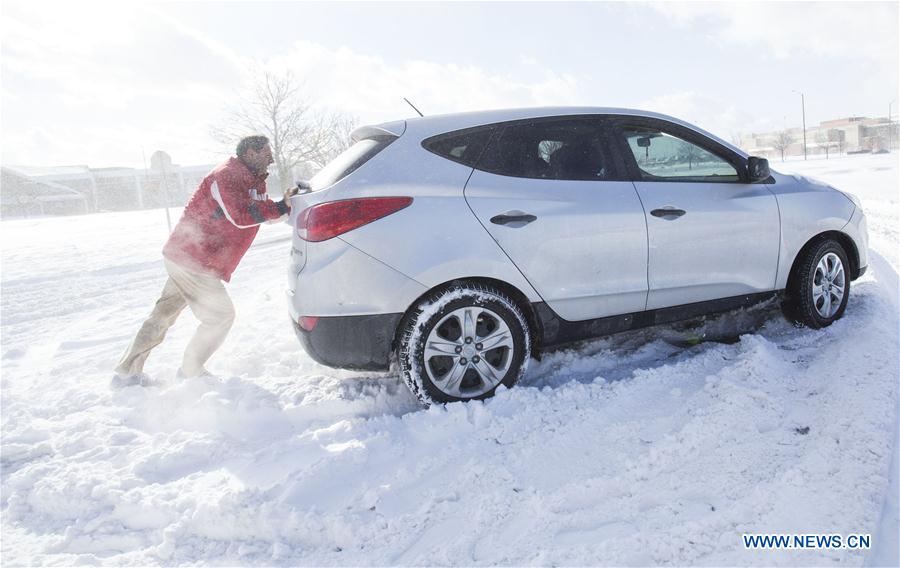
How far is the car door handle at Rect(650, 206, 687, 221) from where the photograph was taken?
3.53 meters

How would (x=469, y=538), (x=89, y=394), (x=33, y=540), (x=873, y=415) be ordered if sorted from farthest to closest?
(x=89, y=394) < (x=873, y=415) < (x=33, y=540) < (x=469, y=538)

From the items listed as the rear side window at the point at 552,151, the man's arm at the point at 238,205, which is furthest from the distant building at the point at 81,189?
the rear side window at the point at 552,151

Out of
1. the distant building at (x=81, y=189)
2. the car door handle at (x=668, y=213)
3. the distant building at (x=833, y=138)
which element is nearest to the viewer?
the car door handle at (x=668, y=213)

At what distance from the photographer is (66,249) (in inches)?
655

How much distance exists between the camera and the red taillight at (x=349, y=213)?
3029mm

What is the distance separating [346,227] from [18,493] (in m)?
2.11

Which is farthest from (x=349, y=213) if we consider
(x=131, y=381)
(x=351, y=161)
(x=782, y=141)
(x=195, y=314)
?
(x=782, y=141)

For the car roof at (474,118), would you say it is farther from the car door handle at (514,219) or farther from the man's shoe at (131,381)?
Result: the man's shoe at (131,381)

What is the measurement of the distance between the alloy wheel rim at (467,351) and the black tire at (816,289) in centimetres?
234

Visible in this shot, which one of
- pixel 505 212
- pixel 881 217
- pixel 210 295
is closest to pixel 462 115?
pixel 505 212

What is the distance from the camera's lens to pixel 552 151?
3469 millimetres

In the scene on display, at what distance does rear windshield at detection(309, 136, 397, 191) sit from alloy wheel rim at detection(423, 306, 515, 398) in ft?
3.28

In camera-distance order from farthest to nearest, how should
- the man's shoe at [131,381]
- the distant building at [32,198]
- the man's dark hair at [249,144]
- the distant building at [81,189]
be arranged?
the distant building at [81,189], the distant building at [32,198], the man's shoe at [131,381], the man's dark hair at [249,144]

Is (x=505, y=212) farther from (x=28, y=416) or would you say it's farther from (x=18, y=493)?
(x=28, y=416)
